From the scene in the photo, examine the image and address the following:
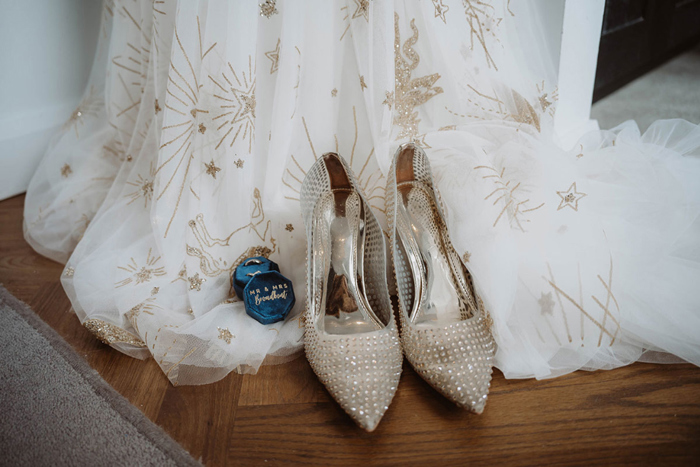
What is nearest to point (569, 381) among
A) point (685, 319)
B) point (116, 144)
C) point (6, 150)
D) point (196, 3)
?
point (685, 319)

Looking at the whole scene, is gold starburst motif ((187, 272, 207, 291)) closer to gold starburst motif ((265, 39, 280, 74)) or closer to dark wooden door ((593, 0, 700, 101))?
gold starburst motif ((265, 39, 280, 74))

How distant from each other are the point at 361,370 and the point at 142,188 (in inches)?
22.8

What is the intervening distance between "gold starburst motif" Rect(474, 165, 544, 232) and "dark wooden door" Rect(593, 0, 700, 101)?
3.16ft

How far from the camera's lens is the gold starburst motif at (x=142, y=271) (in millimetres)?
723

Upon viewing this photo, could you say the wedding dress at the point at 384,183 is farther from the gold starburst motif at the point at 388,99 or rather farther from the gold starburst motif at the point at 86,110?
the gold starburst motif at the point at 86,110

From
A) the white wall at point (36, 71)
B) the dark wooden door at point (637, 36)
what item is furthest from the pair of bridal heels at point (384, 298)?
the dark wooden door at point (637, 36)

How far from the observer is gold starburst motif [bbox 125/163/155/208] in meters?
0.84

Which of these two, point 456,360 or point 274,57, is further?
point 274,57

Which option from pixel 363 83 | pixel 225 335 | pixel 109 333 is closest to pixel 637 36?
pixel 363 83

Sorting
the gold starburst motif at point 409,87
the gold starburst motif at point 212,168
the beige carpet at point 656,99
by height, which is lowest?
the beige carpet at point 656,99

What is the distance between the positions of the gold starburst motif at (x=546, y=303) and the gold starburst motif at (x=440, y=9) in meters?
0.44

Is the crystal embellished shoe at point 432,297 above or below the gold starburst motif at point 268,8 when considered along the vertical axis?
below

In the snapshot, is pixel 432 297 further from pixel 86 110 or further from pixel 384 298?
pixel 86 110

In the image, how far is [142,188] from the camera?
0.86 meters
